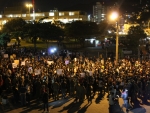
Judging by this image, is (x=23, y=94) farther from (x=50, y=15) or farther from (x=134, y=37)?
(x=50, y=15)

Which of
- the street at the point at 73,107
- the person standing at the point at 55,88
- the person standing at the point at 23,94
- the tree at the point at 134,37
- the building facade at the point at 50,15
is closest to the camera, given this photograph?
the street at the point at 73,107

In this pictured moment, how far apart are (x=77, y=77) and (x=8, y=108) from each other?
16.3 feet

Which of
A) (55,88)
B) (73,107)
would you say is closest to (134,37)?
(55,88)

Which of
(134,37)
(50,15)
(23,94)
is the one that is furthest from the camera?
(50,15)

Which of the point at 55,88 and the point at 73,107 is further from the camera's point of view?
the point at 55,88

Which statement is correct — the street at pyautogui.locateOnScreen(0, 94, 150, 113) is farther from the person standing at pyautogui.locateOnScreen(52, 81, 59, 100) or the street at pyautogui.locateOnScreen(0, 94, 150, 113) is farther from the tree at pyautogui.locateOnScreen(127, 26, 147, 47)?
the tree at pyautogui.locateOnScreen(127, 26, 147, 47)

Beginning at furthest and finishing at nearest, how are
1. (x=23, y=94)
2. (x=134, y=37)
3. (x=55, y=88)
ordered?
1. (x=134, y=37)
2. (x=55, y=88)
3. (x=23, y=94)

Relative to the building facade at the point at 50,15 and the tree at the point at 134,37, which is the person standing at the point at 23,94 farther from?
the building facade at the point at 50,15

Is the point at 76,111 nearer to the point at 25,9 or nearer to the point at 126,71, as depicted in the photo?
the point at 126,71

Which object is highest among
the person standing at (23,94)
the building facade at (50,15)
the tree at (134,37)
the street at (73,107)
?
the building facade at (50,15)

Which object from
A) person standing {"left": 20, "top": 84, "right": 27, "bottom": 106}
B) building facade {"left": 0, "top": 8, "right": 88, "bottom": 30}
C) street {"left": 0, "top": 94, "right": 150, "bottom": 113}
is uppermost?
building facade {"left": 0, "top": 8, "right": 88, "bottom": 30}

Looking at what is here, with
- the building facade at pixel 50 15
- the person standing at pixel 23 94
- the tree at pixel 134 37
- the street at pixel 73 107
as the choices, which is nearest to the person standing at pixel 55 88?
the street at pixel 73 107

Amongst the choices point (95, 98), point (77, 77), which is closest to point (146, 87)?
point (95, 98)

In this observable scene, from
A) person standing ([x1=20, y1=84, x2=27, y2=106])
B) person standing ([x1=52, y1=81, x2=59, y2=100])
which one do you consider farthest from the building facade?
person standing ([x1=20, y1=84, x2=27, y2=106])
